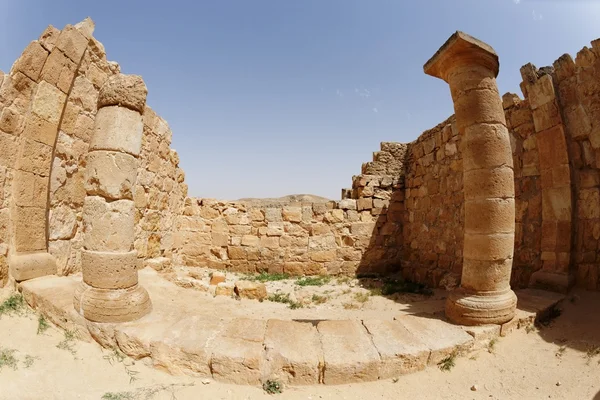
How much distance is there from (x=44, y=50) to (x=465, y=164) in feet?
20.8


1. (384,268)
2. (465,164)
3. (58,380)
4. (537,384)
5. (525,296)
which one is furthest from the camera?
(384,268)

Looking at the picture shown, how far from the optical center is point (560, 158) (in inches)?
205

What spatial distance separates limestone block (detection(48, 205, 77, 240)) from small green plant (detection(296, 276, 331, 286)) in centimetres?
477

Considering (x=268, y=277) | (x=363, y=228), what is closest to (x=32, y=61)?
(x=268, y=277)

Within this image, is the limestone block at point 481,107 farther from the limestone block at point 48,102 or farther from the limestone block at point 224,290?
the limestone block at point 48,102

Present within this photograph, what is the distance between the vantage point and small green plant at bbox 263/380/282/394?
3043mm

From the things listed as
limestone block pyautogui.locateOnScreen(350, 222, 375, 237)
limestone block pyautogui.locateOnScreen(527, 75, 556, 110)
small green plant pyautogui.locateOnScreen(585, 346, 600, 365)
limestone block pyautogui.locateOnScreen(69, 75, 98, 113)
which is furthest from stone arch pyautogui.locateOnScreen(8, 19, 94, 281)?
limestone block pyautogui.locateOnScreen(527, 75, 556, 110)

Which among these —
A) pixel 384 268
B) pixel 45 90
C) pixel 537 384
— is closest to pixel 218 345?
pixel 537 384

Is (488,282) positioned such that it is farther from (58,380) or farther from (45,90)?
(45,90)

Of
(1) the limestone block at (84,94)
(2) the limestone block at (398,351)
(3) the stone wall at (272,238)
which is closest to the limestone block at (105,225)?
(1) the limestone block at (84,94)

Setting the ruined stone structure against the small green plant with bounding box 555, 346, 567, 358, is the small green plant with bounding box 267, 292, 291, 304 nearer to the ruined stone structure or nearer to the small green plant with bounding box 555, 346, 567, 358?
the ruined stone structure

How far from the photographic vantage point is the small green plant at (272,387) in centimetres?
304

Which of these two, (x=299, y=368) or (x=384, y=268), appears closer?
(x=299, y=368)

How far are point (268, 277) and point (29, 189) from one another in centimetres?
529
